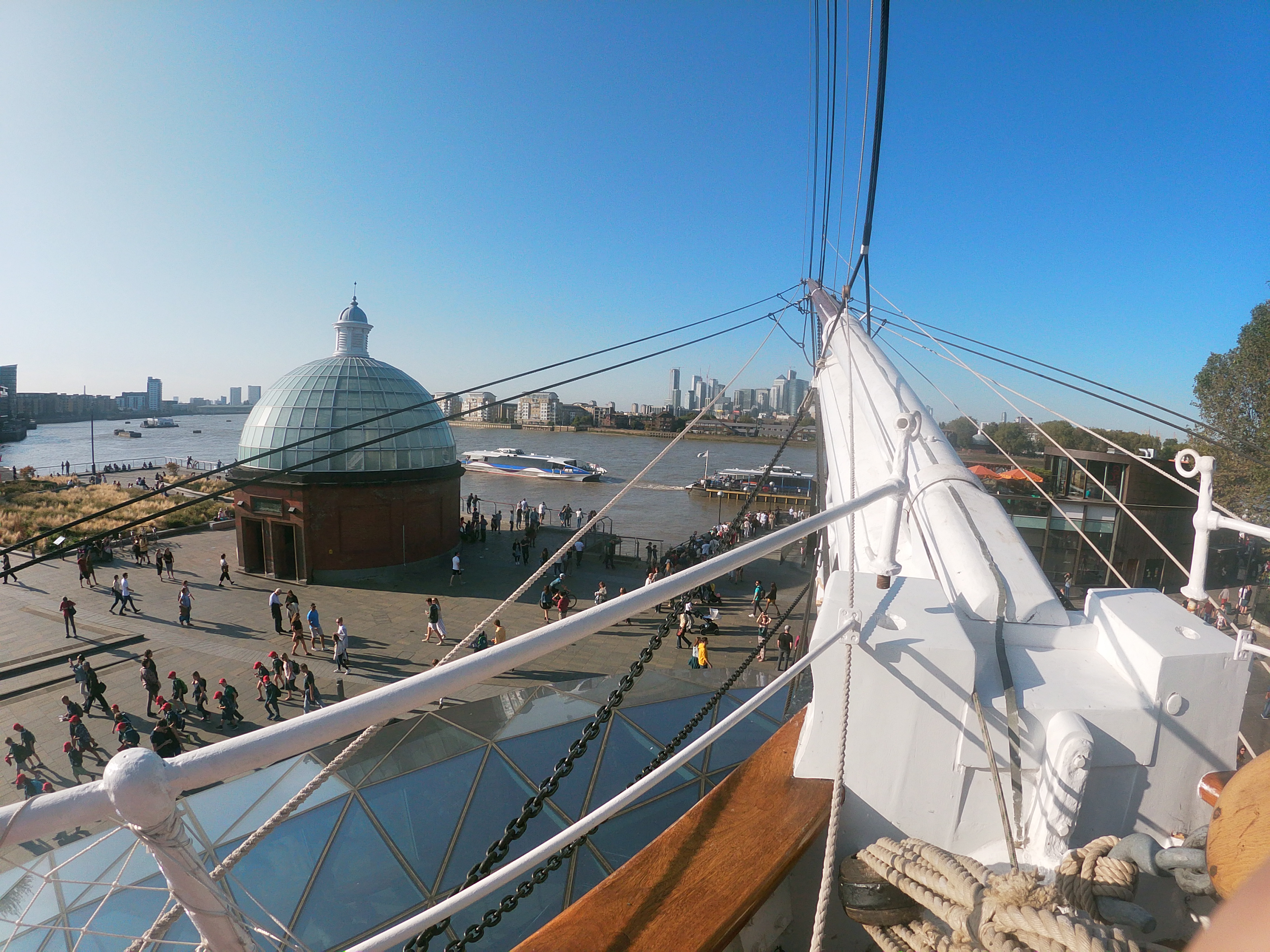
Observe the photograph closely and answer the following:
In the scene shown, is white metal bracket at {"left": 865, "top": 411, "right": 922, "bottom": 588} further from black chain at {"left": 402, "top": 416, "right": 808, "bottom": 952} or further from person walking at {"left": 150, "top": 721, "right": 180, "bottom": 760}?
person walking at {"left": 150, "top": 721, "right": 180, "bottom": 760}

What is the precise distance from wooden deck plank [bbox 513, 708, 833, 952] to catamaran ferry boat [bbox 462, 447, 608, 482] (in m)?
41.3

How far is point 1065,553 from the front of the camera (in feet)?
55.1

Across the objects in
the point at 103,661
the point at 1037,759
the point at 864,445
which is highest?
the point at 864,445

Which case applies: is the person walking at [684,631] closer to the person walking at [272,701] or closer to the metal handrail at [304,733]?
the person walking at [272,701]

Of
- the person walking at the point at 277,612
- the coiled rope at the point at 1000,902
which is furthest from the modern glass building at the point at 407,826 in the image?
the person walking at the point at 277,612

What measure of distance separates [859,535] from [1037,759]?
4.76ft

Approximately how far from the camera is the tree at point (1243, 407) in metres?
17.8

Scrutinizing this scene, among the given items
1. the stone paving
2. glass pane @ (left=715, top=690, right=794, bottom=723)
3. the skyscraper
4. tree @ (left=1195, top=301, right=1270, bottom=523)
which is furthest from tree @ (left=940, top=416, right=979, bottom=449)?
the skyscraper

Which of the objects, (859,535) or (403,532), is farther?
(403,532)

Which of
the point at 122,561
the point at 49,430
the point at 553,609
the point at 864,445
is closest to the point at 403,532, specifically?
the point at 553,609

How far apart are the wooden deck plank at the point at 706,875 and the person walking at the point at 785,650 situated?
9.33 m

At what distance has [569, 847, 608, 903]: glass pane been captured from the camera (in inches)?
119

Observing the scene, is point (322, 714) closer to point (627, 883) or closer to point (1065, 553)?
point (627, 883)

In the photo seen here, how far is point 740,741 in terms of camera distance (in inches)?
176
